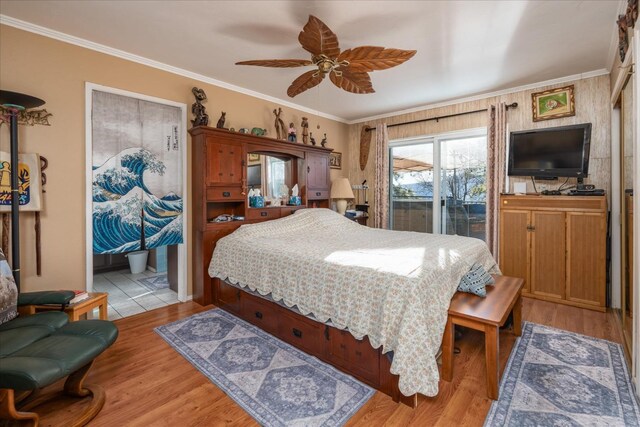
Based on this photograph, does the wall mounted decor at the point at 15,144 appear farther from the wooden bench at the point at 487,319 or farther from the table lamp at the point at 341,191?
the table lamp at the point at 341,191

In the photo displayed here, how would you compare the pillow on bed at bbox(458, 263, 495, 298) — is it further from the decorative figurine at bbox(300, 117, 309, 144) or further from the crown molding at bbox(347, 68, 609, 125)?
the decorative figurine at bbox(300, 117, 309, 144)

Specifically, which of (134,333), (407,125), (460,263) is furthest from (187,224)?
(407,125)

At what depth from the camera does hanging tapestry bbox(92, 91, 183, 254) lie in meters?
2.83

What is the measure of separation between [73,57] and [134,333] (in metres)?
2.51

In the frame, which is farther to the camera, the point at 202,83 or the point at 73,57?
the point at 202,83

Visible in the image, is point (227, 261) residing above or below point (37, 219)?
below

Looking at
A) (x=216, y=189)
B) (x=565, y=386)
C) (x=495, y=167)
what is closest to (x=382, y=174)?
(x=495, y=167)

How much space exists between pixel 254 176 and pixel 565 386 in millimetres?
3548

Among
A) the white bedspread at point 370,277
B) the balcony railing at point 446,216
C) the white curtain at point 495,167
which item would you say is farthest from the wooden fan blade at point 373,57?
the balcony railing at point 446,216

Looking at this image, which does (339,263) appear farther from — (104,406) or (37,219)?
(37,219)

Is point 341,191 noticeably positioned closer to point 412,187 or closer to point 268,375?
point 412,187

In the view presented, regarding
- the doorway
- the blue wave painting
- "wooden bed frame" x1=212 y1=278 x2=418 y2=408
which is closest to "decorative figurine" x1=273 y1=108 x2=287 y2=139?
the doorway

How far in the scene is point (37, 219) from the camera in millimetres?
2498

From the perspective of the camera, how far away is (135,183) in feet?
9.96
